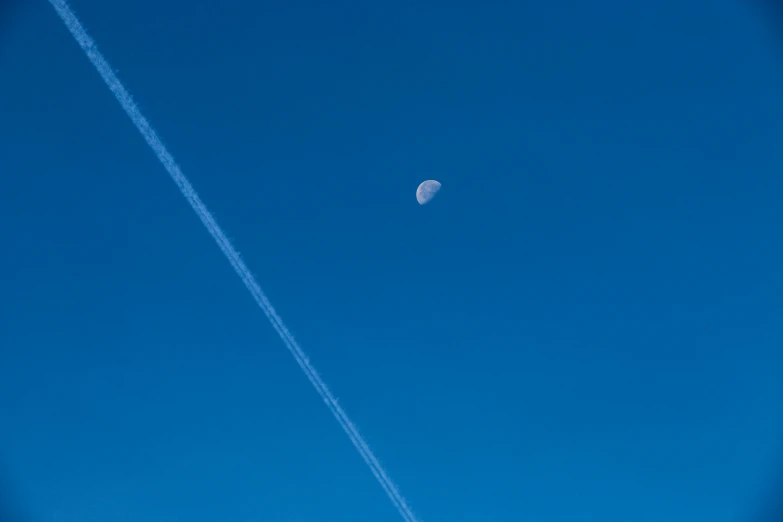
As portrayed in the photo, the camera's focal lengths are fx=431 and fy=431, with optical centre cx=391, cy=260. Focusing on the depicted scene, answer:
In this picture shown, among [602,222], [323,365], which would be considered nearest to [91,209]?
[323,365]

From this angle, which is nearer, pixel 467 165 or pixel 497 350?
pixel 467 165

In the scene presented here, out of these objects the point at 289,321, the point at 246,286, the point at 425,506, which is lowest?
the point at 425,506

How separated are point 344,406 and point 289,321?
74cm

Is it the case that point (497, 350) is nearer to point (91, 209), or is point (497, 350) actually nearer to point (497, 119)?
point (497, 119)

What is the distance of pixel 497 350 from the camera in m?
3.12

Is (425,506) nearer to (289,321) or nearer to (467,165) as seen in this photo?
(289,321)

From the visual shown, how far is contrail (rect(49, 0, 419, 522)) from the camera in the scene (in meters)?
2.68

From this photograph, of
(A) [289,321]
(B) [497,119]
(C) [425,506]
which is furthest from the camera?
(C) [425,506]

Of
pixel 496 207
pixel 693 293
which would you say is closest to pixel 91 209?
pixel 496 207

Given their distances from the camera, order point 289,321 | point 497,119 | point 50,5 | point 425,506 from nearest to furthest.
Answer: point 50,5
point 497,119
point 289,321
point 425,506

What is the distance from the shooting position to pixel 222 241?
2.92m

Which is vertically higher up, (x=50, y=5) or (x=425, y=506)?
(x=50, y=5)

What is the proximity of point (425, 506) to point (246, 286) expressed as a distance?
83.4 inches

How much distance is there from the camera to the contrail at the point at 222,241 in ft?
8.80
